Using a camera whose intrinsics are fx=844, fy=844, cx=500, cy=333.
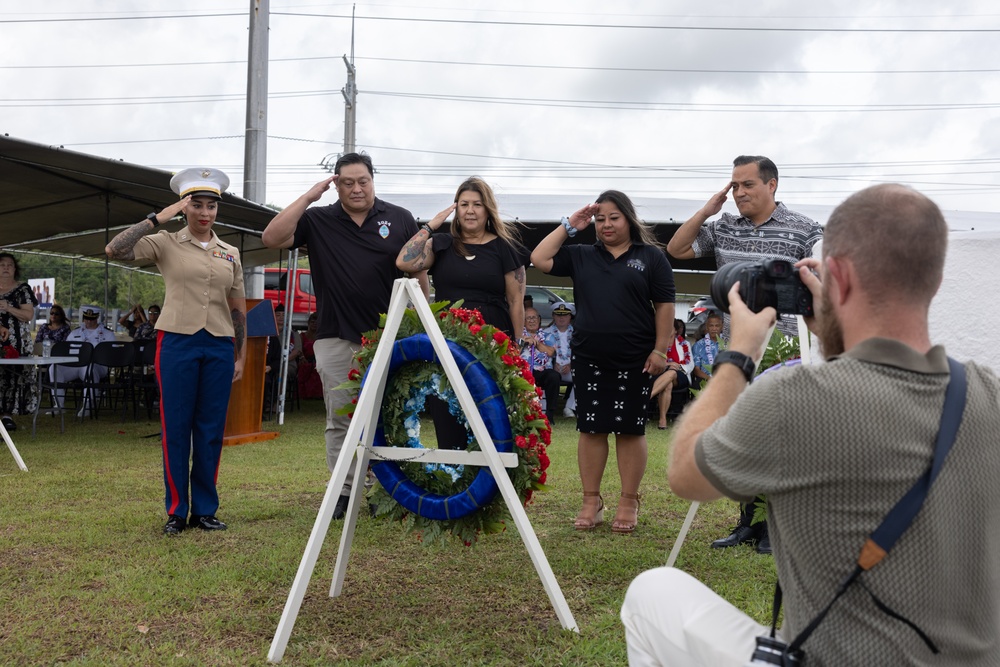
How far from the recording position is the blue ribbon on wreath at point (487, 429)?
11.0 ft

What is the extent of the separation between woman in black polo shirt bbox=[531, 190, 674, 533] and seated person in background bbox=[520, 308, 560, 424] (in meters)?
6.07

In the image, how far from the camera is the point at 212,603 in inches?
144

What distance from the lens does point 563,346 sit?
1248 cm

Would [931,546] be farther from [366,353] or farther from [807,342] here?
[366,353]

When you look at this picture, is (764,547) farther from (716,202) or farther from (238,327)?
(238,327)

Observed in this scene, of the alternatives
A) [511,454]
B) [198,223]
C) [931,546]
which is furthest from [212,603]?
[931,546]

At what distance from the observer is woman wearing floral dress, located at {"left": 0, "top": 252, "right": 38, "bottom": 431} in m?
9.27

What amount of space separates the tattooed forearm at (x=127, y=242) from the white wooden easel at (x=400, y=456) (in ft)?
7.39

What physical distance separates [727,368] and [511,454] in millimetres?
Result: 1617

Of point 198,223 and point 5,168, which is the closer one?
point 198,223

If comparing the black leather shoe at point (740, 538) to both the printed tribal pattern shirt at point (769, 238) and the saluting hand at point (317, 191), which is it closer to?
the printed tribal pattern shirt at point (769, 238)

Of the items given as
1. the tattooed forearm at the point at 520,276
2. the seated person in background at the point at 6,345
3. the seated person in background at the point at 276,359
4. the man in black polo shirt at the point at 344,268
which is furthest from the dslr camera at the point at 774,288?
the seated person in background at the point at 276,359

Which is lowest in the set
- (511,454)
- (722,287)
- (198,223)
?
(511,454)

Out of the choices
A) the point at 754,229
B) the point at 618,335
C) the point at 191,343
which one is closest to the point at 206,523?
the point at 191,343
